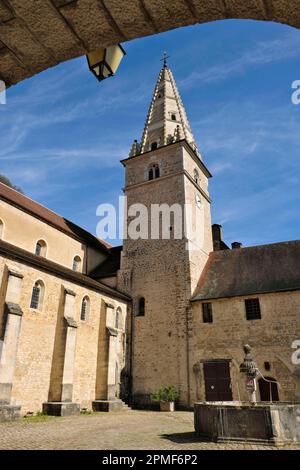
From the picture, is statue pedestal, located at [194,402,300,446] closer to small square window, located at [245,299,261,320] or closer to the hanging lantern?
the hanging lantern

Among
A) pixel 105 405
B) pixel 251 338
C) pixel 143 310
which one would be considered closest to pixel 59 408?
pixel 105 405

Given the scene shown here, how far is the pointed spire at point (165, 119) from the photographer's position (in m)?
29.5

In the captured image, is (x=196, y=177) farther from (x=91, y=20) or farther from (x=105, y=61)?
(x=91, y=20)

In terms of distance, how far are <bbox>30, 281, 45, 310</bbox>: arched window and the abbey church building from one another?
0.05 m

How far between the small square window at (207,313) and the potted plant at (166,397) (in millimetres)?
4454

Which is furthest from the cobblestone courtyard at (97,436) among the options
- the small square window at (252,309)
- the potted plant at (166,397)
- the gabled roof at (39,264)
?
the small square window at (252,309)

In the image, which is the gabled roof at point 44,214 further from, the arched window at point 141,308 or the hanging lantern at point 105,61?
the hanging lantern at point 105,61

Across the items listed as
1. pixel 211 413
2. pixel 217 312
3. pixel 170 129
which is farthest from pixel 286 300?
pixel 170 129

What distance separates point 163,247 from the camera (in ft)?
79.9

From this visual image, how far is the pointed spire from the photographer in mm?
29453

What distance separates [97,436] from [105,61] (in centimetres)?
1020

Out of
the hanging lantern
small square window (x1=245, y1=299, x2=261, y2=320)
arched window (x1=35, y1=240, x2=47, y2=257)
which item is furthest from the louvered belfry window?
the hanging lantern

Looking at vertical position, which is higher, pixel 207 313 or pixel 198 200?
pixel 198 200
